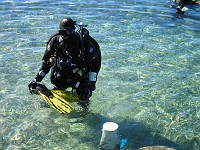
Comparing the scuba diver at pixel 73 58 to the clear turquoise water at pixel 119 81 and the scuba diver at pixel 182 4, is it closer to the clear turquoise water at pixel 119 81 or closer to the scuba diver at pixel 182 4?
the clear turquoise water at pixel 119 81

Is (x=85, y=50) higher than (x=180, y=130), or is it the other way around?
(x=85, y=50)

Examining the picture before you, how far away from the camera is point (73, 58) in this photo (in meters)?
6.14

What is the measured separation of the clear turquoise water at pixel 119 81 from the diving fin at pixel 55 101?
71 centimetres

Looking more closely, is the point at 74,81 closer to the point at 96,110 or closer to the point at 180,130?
the point at 96,110

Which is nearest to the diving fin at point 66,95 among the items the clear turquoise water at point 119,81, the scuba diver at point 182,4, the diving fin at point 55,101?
the diving fin at point 55,101

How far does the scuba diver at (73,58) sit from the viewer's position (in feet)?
19.4

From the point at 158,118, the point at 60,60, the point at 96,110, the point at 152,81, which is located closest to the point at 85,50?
the point at 60,60

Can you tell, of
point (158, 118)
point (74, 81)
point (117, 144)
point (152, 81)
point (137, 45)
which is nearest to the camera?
point (117, 144)

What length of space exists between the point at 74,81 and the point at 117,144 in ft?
5.83

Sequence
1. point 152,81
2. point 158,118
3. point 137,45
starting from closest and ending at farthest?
point 158,118 < point 152,81 < point 137,45

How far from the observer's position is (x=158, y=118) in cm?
709

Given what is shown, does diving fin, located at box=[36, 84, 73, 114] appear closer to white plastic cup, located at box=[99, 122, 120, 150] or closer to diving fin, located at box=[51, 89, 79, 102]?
diving fin, located at box=[51, 89, 79, 102]

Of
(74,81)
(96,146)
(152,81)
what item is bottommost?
(96,146)

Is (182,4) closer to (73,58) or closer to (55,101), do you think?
(73,58)
